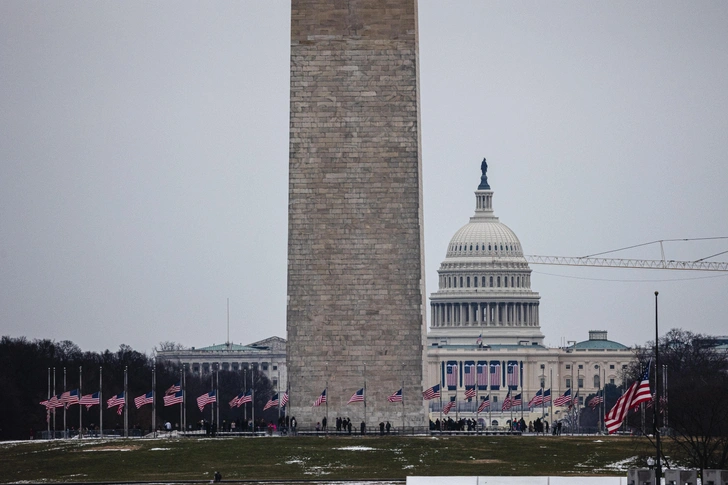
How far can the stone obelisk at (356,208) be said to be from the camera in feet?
281

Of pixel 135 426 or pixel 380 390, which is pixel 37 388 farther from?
pixel 380 390

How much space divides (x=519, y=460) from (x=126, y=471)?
12539 mm

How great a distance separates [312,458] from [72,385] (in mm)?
39668

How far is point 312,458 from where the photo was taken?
7238 centimetres

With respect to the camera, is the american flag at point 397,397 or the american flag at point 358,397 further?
the american flag at point 397,397

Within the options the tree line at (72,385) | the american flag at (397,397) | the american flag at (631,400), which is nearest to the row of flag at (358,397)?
the american flag at (397,397)

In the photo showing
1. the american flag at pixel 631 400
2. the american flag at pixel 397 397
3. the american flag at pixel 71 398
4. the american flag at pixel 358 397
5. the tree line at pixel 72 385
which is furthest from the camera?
the tree line at pixel 72 385

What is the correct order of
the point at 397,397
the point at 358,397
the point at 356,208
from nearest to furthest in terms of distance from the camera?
the point at 358,397 < the point at 397,397 < the point at 356,208

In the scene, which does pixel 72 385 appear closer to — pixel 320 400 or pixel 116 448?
pixel 320 400

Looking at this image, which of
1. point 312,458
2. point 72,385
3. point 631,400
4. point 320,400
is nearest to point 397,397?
point 320,400

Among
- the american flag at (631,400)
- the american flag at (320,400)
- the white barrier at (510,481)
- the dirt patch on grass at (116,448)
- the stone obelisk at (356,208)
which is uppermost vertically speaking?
the stone obelisk at (356,208)

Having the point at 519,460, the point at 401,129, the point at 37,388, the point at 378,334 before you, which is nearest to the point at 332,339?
the point at 378,334

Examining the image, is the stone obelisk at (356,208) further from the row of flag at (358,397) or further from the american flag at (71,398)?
the american flag at (71,398)

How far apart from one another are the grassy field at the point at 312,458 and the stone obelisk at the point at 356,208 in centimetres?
569
